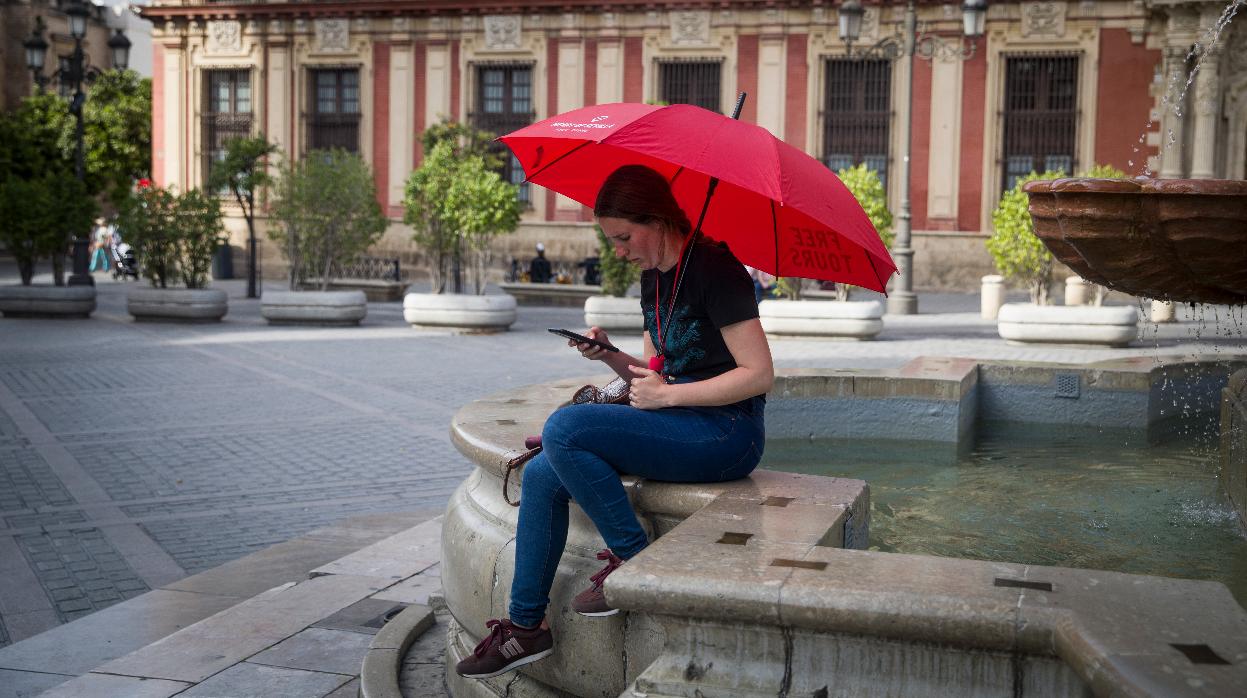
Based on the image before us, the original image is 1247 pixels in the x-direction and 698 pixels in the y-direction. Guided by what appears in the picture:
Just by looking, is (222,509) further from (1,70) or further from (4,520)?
(1,70)

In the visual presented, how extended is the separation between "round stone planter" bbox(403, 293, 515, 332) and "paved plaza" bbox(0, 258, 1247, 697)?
240mm

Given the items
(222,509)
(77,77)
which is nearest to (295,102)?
(77,77)

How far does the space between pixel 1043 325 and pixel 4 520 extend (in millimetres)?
11969

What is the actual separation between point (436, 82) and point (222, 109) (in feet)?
19.2

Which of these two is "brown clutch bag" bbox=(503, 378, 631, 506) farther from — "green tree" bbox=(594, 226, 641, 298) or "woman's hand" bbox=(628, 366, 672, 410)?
"green tree" bbox=(594, 226, 641, 298)

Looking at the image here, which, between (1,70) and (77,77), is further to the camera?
(1,70)

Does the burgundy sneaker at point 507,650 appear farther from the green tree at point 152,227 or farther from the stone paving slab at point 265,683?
the green tree at point 152,227

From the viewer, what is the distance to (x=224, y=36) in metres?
32.3

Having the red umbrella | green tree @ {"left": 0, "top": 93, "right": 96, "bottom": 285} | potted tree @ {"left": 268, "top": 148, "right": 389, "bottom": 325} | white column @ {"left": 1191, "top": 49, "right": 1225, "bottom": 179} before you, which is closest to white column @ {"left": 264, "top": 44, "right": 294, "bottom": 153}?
green tree @ {"left": 0, "top": 93, "right": 96, "bottom": 285}

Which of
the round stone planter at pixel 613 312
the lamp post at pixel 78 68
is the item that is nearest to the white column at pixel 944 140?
the round stone planter at pixel 613 312

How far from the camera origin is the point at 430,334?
17.6 m

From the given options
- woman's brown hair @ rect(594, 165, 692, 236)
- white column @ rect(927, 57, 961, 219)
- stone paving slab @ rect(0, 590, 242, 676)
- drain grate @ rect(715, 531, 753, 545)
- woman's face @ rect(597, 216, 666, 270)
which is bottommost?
stone paving slab @ rect(0, 590, 242, 676)

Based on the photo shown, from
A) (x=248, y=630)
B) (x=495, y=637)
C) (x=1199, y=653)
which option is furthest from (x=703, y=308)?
(x=248, y=630)

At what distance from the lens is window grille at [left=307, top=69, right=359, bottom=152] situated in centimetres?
3164
